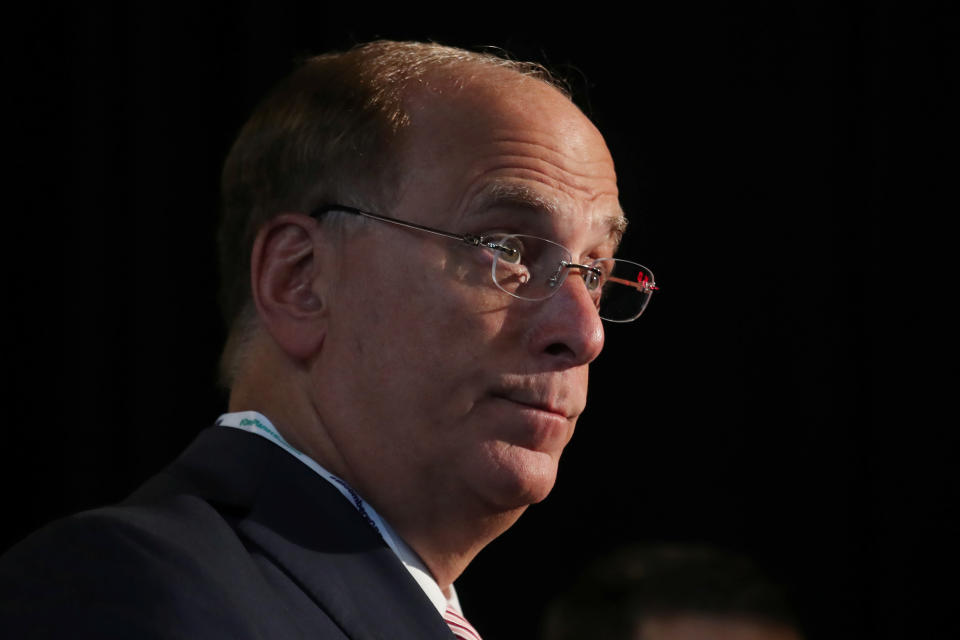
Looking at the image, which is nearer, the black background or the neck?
the neck

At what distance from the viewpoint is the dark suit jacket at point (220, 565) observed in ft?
3.77

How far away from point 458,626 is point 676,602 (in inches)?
22.9

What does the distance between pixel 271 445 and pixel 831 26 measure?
1951 millimetres

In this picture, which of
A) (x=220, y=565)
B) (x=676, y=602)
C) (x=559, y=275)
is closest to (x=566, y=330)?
(x=559, y=275)

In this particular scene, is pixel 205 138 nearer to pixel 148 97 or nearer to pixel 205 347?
pixel 148 97

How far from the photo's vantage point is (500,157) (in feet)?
5.41

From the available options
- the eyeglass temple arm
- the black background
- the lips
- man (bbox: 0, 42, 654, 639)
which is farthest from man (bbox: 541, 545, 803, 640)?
the eyeglass temple arm

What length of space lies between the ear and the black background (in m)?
1.08

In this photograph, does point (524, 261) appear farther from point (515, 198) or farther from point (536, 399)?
point (536, 399)

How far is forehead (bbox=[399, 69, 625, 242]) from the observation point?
1629 mm

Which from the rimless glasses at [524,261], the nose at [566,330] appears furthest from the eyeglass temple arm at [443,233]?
the nose at [566,330]

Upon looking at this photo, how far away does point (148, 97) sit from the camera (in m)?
2.65

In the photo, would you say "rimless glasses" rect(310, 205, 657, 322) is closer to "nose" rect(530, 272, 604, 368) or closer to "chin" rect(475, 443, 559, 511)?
"nose" rect(530, 272, 604, 368)

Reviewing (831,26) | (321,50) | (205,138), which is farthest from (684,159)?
(205,138)
